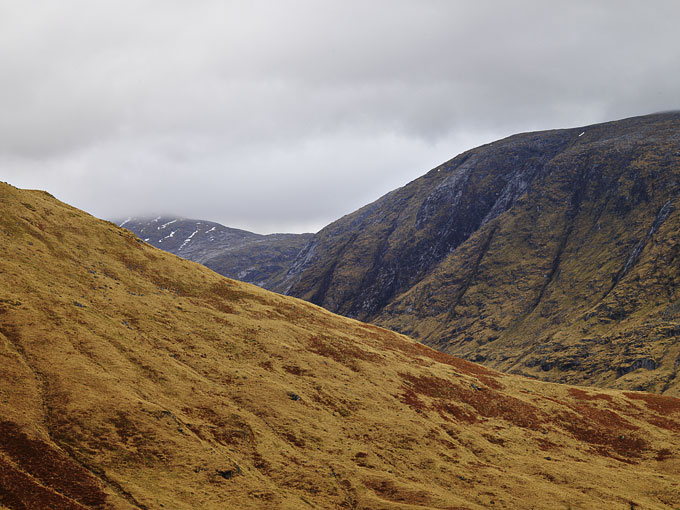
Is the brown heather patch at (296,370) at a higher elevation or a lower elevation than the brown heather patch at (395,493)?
higher

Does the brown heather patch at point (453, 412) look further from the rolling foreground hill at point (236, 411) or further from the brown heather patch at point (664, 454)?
the brown heather patch at point (664, 454)

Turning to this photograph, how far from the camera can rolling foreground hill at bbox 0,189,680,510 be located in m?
28.0

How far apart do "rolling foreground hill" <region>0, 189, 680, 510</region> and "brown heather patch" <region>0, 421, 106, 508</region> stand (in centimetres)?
9

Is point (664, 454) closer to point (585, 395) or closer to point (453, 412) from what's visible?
point (585, 395)

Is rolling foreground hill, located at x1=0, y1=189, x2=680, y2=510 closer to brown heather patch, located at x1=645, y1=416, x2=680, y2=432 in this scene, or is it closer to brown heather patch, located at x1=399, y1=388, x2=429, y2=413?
brown heather patch, located at x1=399, y1=388, x2=429, y2=413

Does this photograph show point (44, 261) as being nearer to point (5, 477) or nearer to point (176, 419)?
point (176, 419)

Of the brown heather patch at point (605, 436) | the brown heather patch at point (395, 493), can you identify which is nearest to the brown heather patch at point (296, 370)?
the brown heather patch at point (395, 493)

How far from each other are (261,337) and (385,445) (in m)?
18.8

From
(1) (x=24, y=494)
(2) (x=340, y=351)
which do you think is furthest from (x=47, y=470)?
(2) (x=340, y=351)

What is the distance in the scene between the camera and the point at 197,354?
43406mm

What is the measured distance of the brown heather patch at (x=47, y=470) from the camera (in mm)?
23438

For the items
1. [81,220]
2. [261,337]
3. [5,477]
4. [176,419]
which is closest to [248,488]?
[176,419]

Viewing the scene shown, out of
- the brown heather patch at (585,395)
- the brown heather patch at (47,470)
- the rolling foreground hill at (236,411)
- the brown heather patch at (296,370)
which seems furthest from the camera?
the brown heather patch at (585,395)

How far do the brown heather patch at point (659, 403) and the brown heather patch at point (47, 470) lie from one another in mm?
70998
